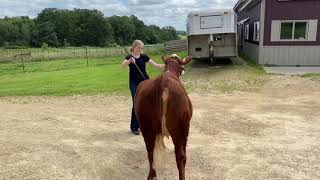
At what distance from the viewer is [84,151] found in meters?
6.02

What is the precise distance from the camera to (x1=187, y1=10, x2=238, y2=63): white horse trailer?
1667 centimetres

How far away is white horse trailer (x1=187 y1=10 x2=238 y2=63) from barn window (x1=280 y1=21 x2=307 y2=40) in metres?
2.46

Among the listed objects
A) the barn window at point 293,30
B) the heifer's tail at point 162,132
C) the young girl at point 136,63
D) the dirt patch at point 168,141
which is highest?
the barn window at point 293,30

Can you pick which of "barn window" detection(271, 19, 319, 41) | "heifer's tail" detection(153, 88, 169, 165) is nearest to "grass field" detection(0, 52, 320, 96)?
"barn window" detection(271, 19, 319, 41)

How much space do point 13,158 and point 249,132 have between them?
162 inches

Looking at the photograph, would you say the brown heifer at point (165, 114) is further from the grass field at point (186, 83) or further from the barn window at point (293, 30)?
the barn window at point (293, 30)

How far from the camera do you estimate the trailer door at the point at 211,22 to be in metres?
16.8

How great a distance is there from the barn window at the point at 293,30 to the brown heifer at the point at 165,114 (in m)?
14.4

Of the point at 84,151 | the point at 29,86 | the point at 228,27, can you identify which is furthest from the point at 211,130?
the point at 228,27

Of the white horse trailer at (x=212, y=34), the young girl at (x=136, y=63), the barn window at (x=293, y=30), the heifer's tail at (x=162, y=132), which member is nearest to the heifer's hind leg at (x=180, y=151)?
the heifer's tail at (x=162, y=132)

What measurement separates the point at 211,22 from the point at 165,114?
13.3 metres

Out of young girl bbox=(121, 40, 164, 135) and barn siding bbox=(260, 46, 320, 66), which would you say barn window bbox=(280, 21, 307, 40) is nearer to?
barn siding bbox=(260, 46, 320, 66)

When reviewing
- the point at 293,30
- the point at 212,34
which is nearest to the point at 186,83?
the point at 212,34

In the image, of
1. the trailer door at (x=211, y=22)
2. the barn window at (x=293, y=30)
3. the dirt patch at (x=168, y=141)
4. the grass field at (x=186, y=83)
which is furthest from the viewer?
the barn window at (x=293, y=30)
